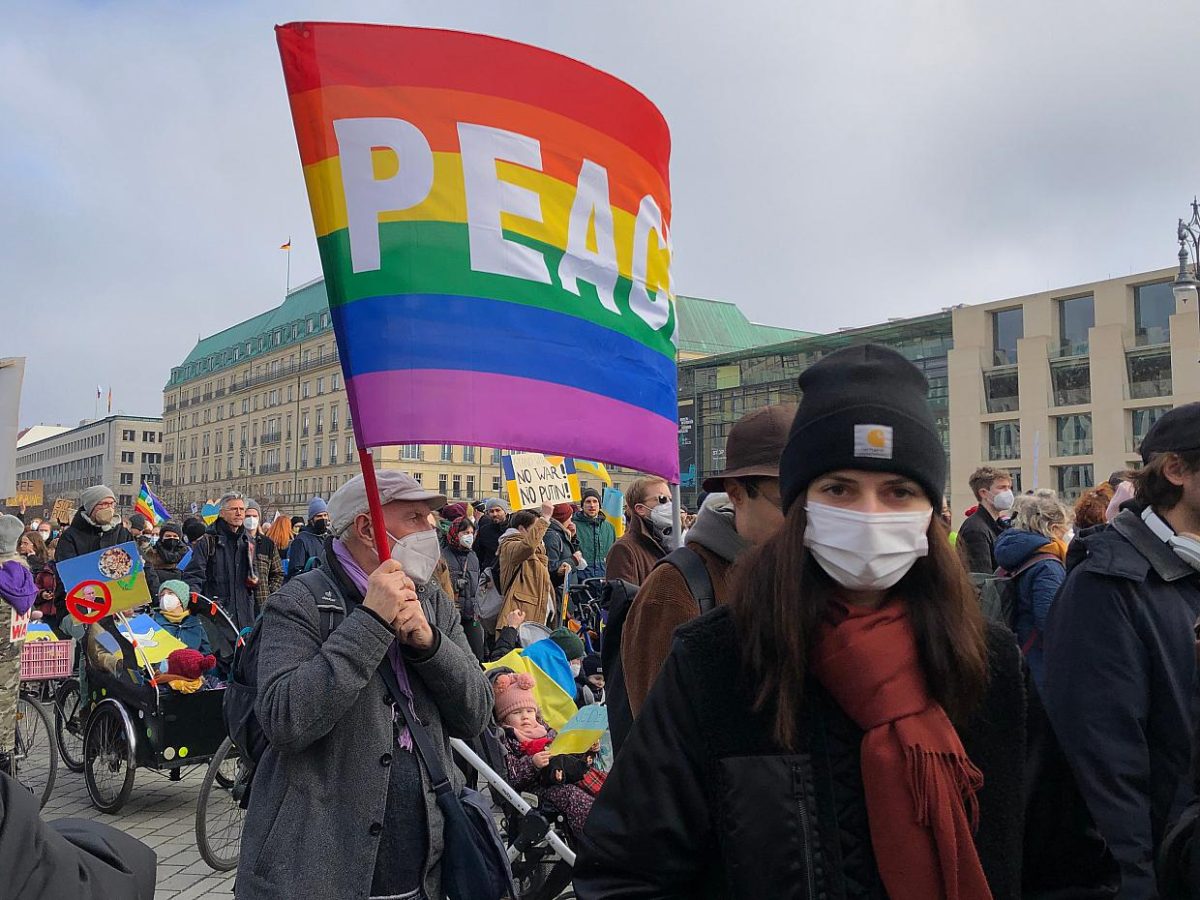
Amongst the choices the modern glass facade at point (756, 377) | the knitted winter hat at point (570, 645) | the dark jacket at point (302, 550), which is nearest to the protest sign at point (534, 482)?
the dark jacket at point (302, 550)

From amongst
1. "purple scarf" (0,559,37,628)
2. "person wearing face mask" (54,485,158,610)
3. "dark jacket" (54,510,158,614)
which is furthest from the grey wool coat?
"person wearing face mask" (54,485,158,610)

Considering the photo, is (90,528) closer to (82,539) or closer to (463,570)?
(82,539)

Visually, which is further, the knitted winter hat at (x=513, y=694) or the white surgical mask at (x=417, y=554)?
the knitted winter hat at (x=513, y=694)

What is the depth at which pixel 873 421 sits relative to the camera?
1.79 meters

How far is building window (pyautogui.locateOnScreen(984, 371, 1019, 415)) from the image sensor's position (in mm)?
63812

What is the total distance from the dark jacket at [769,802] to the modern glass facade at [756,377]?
64.8 meters

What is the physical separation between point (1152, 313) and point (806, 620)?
6539 centimetres

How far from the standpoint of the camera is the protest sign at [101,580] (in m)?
6.79

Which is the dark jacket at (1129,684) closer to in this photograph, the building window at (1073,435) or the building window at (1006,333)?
the building window at (1073,435)

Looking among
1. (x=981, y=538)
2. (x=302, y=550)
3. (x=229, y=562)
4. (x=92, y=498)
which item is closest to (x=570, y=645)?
(x=981, y=538)

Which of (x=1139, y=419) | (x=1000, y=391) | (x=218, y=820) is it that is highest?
(x=1000, y=391)

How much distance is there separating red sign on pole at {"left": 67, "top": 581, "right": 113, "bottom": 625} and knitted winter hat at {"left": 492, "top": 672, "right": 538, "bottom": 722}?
9.70 ft

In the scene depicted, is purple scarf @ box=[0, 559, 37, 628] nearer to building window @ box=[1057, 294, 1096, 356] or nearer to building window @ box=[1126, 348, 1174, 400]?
building window @ box=[1126, 348, 1174, 400]

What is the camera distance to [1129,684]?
8.86 feet
